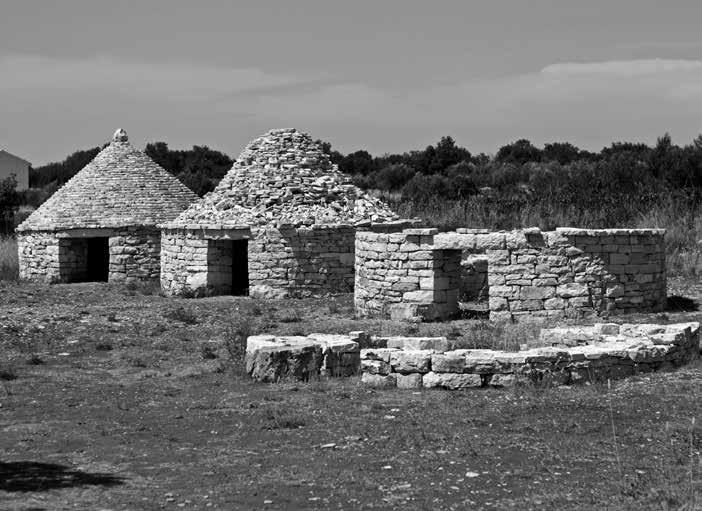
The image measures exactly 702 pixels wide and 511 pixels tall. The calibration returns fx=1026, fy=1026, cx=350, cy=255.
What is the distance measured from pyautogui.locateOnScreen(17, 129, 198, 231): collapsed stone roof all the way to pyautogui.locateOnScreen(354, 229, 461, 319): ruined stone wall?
28.2ft

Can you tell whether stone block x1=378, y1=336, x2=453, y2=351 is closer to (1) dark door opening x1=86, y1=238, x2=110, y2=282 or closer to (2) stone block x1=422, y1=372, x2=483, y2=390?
(2) stone block x1=422, y1=372, x2=483, y2=390

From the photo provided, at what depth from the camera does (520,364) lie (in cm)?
1026

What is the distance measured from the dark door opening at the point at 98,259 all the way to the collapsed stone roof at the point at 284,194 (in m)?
5.18

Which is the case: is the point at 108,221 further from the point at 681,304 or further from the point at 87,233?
the point at 681,304

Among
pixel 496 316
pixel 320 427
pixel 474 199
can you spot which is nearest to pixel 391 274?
pixel 496 316

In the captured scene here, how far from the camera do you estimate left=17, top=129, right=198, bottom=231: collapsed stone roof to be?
23.5 meters

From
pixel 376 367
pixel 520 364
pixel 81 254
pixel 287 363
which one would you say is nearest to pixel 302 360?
pixel 287 363

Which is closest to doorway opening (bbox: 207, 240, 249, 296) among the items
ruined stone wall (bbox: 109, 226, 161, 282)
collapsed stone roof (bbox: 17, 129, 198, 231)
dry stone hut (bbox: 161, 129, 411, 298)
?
dry stone hut (bbox: 161, 129, 411, 298)

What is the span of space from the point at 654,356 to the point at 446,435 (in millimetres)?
3362

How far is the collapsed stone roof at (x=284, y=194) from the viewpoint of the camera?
19.7 metres

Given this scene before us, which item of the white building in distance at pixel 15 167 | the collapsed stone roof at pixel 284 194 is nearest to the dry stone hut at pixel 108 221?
the collapsed stone roof at pixel 284 194

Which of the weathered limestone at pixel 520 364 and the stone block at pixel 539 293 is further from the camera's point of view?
the stone block at pixel 539 293

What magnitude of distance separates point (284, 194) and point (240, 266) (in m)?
2.95

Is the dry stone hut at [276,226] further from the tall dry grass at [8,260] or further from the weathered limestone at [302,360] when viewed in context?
the weathered limestone at [302,360]
